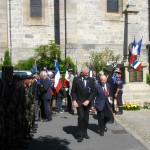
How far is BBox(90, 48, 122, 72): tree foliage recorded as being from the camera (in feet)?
87.0

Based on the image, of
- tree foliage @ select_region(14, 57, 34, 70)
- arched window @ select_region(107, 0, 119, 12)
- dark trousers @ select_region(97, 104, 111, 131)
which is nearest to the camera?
dark trousers @ select_region(97, 104, 111, 131)

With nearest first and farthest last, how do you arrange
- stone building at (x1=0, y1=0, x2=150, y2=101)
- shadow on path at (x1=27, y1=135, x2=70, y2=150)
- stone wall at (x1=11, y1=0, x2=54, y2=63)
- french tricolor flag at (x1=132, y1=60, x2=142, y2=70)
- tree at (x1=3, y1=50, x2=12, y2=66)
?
shadow on path at (x1=27, y1=135, x2=70, y2=150) < french tricolor flag at (x1=132, y1=60, x2=142, y2=70) < tree at (x1=3, y1=50, x2=12, y2=66) < stone building at (x1=0, y1=0, x2=150, y2=101) < stone wall at (x1=11, y1=0, x2=54, y2=63)

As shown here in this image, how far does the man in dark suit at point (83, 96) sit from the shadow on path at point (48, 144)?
2.19 ft

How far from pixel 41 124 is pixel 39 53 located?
48.2ft

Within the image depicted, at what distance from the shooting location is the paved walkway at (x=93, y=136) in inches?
339

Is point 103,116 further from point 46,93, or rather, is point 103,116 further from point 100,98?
point 46,93

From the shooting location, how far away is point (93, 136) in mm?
9859

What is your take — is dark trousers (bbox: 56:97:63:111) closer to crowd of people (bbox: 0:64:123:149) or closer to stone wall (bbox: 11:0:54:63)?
crowd of people (bbox: 0:64:123:149)

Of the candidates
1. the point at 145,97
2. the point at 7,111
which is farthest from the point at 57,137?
the point at 145,97

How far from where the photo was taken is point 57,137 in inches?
386

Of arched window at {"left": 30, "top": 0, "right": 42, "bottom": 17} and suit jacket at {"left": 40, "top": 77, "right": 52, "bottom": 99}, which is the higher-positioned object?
arched window at {"left": 30, "top": 0, "right": 42, "bottom": 17}

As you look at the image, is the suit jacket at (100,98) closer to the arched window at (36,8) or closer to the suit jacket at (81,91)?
the suit jacket at (81,91)

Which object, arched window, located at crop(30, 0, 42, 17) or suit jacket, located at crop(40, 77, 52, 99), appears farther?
arched window, located at crop(30, 0, 42, 17)

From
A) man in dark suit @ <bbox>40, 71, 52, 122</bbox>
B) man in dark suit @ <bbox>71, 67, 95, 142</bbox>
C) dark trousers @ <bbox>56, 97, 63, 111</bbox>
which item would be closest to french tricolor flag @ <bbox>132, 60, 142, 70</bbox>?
dark trousers @ <bbox>56, 97, 63, 111</bbox>
